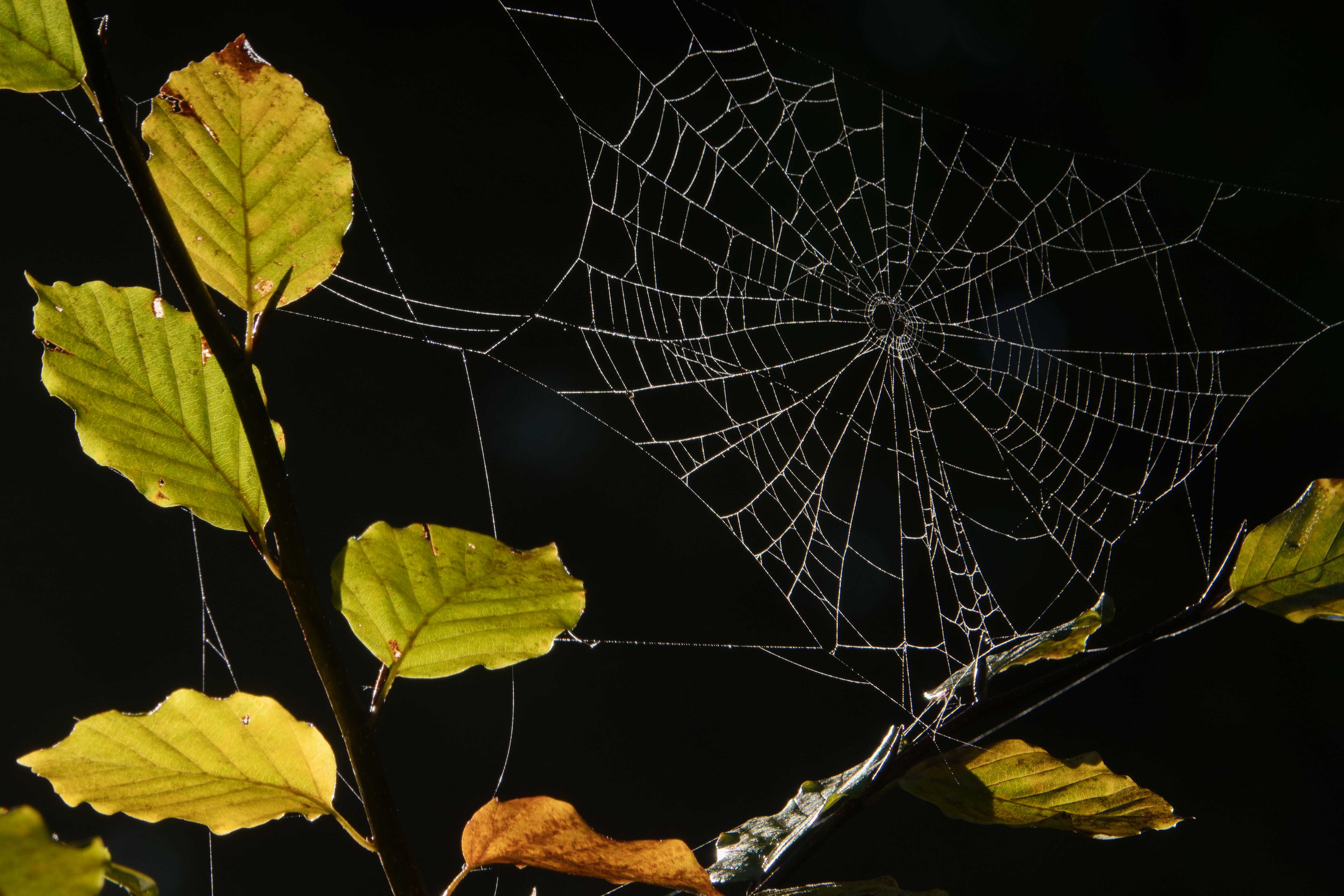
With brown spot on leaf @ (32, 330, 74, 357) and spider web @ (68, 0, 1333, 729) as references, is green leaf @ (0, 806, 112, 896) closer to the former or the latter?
brown spot on leaf @ (32, 330, 74, 357)

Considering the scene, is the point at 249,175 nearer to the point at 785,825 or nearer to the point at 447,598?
the point at 447,598

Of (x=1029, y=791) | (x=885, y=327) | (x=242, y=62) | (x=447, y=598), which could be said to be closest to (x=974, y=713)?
(x=1029, y=791)

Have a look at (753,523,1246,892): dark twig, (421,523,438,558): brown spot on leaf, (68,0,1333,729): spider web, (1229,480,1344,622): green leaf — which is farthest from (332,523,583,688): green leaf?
(68,0,1333,729): spider web

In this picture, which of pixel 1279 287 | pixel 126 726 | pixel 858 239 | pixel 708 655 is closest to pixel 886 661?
pixel 708 655

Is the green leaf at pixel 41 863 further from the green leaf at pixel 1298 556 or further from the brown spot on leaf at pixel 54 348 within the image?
the green leaf at pixel 1298 556

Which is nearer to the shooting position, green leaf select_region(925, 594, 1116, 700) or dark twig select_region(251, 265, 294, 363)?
dark twig select_region(251, 265, 294, 363)

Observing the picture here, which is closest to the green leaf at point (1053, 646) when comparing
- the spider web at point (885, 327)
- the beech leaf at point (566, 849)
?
the beech leaf at point (566, 849)

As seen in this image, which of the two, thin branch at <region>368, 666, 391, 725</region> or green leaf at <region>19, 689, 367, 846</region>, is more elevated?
thin branch at <region>368, 666, 391, 725</region>
